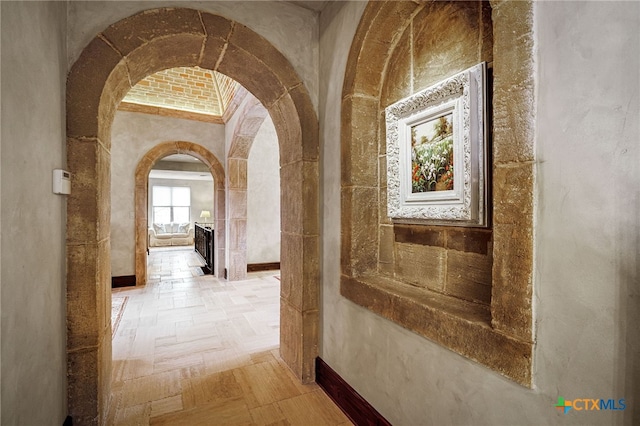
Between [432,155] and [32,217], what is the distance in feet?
5.90

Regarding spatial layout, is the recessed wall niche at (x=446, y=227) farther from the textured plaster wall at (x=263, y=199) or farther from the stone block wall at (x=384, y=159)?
the textured plaster wall at (x=263, y=199)

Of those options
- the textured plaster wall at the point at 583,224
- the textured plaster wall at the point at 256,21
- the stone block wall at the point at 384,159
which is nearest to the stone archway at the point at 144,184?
the textured plaster wall at the point at 256,21

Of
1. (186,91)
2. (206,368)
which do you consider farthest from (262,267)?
(206,368)

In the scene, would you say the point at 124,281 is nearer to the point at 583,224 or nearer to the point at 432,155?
the point at 432,155

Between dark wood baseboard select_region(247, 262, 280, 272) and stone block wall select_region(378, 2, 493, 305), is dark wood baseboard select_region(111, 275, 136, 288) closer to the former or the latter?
dark wood baseboard select_region(247, 262, 280, 272)

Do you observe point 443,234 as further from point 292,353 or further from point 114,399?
point 114,399

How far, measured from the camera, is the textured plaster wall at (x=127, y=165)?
16.2ft

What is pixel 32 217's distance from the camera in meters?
1.21

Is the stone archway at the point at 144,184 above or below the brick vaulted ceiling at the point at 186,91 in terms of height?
below

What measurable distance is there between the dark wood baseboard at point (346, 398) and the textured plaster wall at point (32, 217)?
152 cm

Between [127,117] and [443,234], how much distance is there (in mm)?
5437

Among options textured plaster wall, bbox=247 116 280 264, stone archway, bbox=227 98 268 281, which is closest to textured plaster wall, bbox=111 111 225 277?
stone archway, bbox=227 98 268 281

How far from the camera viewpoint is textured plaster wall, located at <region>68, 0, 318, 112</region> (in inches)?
67.7

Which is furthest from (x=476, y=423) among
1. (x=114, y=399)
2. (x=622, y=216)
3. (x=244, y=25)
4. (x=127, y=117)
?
(x=127, y=117)
